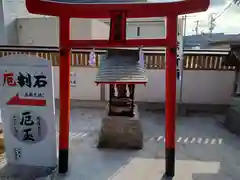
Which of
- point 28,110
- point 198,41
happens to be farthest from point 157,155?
point 198,41

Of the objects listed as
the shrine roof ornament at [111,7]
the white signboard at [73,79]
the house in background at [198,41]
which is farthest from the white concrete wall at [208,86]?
the shrine roof ornament at [111,7]

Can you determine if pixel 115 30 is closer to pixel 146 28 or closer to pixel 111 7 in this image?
pixel 111 7

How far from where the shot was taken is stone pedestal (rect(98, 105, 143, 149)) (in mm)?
2854

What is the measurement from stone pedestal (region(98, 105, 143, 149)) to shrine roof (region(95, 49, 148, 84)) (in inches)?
21.5

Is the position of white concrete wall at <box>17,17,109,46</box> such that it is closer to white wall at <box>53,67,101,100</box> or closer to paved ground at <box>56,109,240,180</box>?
white wall at <box>53,67,101,100</box>

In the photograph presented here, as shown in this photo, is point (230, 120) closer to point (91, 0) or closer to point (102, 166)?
point (102, 166)

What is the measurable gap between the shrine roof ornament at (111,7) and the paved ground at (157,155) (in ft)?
4.71

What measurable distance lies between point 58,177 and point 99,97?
2163 millimetres

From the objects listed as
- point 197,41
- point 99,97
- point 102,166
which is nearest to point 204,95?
point 197,41

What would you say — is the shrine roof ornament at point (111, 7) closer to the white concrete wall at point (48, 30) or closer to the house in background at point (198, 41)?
the house in background at point (198, 41)

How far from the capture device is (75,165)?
2.47 m

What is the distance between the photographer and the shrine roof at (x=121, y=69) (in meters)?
2.52

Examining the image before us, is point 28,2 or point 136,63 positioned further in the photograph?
point 136,63

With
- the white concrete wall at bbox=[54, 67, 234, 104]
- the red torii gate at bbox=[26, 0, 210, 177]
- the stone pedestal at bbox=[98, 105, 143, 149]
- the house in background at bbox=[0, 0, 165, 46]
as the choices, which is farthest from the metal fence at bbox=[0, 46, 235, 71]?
the red torii gate at bbox=[26, 0, 210, 177]
